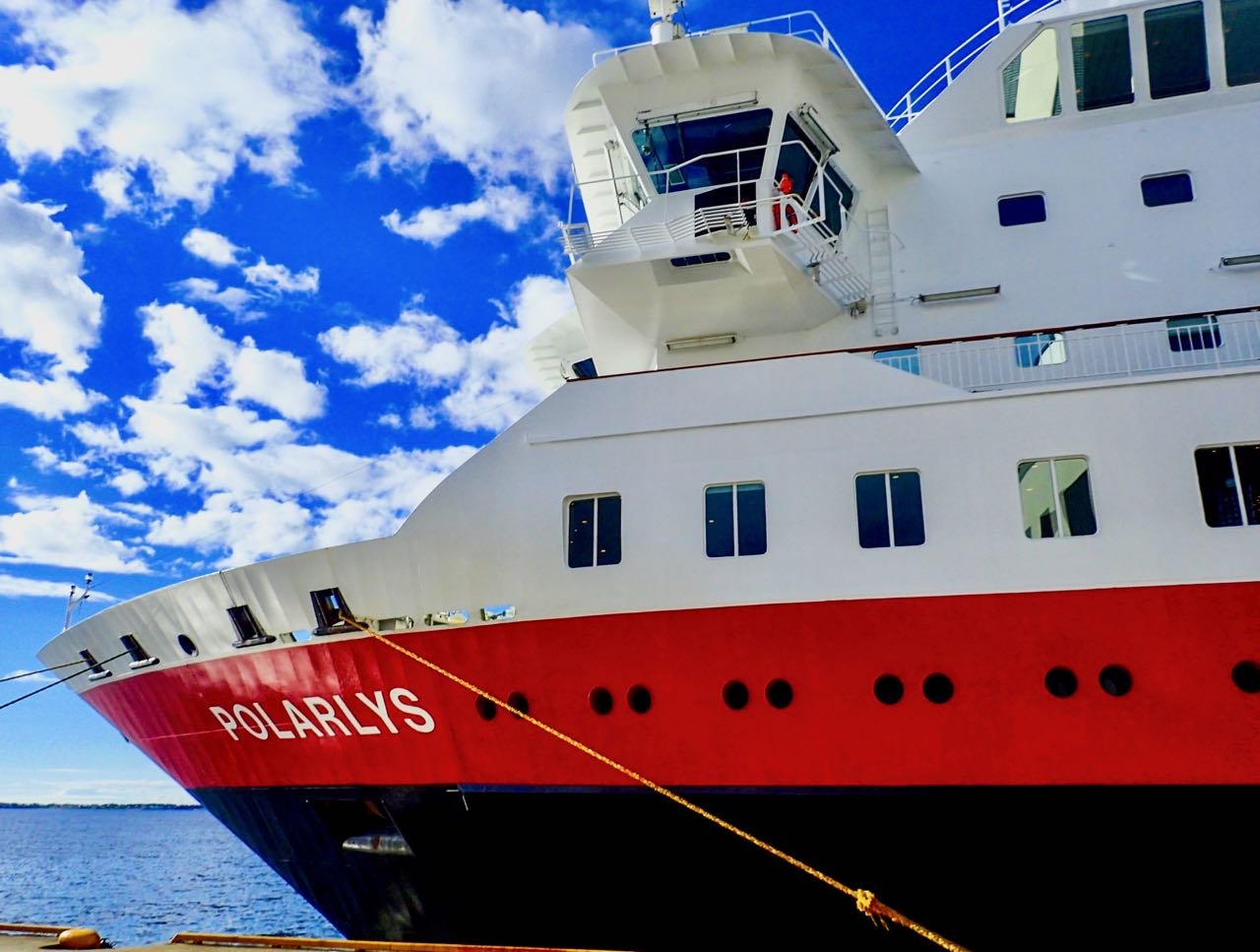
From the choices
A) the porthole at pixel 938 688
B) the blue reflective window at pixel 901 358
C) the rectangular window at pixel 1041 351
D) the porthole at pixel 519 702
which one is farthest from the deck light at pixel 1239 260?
the porthole at pixel 519 702

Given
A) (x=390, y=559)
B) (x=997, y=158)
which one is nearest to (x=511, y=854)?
(x=390, y=559)

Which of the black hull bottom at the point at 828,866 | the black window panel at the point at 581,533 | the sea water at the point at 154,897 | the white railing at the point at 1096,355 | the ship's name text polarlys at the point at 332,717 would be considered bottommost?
the sea water at the point at 154,897

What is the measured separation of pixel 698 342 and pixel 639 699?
435 centimetres

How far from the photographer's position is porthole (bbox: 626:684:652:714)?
775 centimetres

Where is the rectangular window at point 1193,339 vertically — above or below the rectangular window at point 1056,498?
above

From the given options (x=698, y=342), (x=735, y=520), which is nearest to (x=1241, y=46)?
(x=698, y=342)

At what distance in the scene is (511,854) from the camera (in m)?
8.25

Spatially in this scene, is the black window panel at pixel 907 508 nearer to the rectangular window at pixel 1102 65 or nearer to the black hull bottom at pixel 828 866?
the black hull bottom at pixel 828 866

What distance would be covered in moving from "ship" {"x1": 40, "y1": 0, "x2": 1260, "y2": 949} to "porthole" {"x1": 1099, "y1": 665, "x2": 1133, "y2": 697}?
25 millimetres

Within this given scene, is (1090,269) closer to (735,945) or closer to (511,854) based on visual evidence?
(735,945)

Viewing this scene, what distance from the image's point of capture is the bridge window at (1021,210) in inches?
432

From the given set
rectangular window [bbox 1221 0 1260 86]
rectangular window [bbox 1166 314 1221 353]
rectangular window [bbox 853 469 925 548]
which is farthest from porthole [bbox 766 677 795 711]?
rectangular window [bbox 1221 0 1260 86]

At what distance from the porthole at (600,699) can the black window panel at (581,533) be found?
105cm

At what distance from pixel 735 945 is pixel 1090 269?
796cm
